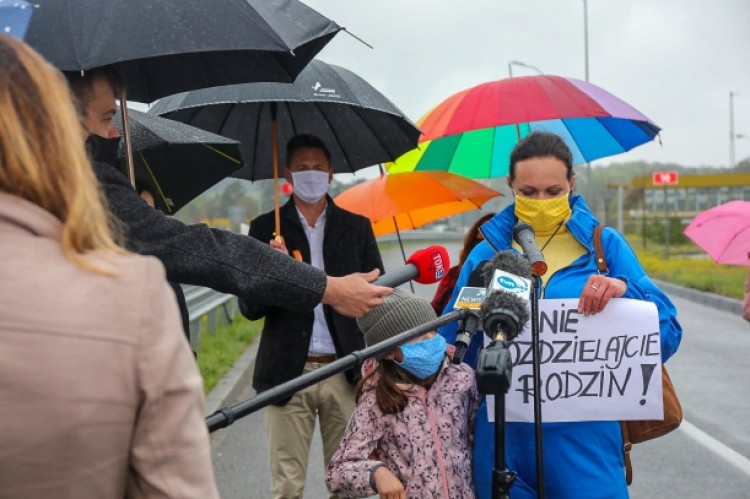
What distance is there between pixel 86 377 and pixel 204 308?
31.9 ft

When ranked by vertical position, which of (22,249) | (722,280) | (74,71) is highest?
(74,71)

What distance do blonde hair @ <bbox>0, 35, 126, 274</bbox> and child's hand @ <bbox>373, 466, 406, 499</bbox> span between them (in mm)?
1617

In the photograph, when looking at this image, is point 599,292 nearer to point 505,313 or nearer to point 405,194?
point 505,313

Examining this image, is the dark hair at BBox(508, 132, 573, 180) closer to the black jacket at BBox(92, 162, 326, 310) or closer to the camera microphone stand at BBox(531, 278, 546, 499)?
the camera microphone stand at BBox(531, 278, 546, 499)

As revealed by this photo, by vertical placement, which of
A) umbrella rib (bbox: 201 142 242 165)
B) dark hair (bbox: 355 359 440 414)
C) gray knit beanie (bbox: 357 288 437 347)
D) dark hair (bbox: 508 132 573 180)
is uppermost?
umbrella rib (bbox: 201 142 242 165)

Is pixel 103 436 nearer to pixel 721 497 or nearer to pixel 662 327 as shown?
pixel 662 327

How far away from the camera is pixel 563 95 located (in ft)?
15.8

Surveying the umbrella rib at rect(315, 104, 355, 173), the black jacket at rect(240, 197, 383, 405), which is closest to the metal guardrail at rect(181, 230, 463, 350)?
the umbrella rib at rect(315, 104, 355, 173)

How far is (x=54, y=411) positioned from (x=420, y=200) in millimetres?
4171

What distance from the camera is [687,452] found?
688 cm

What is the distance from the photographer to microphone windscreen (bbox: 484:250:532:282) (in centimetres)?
224

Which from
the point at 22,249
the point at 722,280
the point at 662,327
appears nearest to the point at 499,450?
the point at 662,327

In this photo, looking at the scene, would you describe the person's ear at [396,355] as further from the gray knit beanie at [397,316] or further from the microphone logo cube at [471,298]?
the microphone logo cube at [471,298]

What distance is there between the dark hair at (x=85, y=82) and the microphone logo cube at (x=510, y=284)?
3.66 ft
